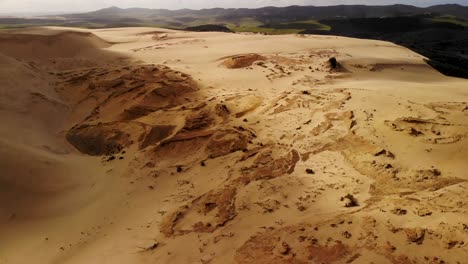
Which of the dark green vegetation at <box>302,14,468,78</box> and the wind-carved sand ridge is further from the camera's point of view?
the dark green vegetation at <box>302,14,468,78</box>

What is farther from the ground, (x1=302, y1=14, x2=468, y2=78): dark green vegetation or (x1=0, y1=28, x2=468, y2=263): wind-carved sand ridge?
(x1=302, y1=14, x2=468, y2=78): dark green vegetation

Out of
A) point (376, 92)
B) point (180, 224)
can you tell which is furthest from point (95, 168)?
point (376, 92)

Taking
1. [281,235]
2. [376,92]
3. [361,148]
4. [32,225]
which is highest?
[376,92]

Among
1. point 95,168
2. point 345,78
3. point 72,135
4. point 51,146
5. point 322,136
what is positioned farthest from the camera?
point 345,78

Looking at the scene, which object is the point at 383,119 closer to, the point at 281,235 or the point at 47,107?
the point at 281,235

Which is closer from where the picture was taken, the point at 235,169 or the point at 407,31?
the point at 235,169

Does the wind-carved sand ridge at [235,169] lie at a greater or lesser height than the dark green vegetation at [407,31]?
lesser

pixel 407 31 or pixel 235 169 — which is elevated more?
pixel 407 31

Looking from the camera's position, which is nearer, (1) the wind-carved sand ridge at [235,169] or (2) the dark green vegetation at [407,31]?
(1) the wind-carved sand ridge at [235,169]
